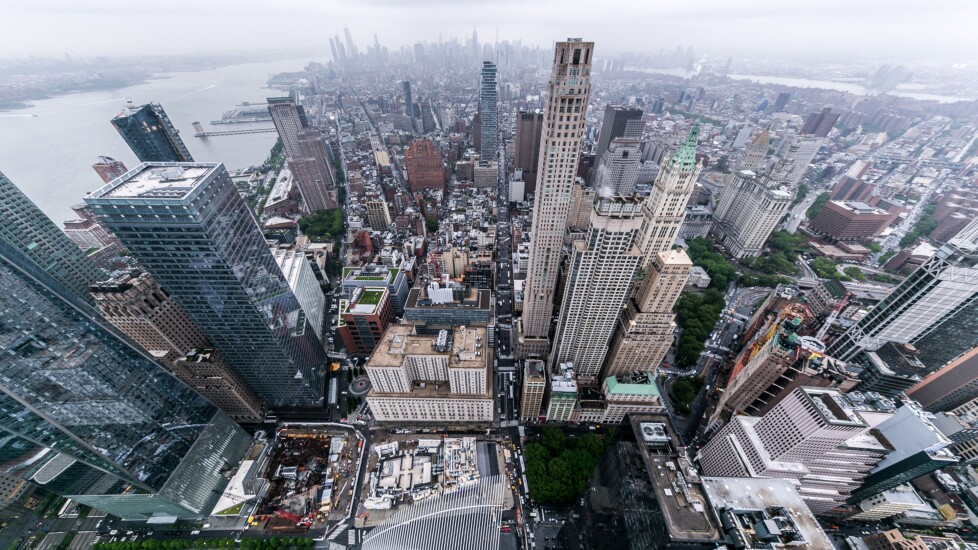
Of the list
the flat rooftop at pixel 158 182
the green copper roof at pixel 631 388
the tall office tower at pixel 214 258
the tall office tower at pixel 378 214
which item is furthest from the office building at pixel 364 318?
the green copper roof at pixel 631 388

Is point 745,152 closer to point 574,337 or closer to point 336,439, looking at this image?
point 574,337

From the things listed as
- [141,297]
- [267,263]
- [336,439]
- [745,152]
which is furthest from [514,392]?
[745,152]

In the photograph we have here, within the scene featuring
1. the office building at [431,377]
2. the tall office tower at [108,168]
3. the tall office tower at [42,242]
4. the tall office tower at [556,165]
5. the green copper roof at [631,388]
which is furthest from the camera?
the tall office tower at [108,168]

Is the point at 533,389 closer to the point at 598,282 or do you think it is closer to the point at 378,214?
the point at 598,282

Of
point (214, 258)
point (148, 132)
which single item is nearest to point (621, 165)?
point (214, 258)

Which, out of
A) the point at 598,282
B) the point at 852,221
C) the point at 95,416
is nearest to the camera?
the point at 95,416

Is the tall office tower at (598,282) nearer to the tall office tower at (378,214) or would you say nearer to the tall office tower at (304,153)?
the tall office tower at (378,214)
